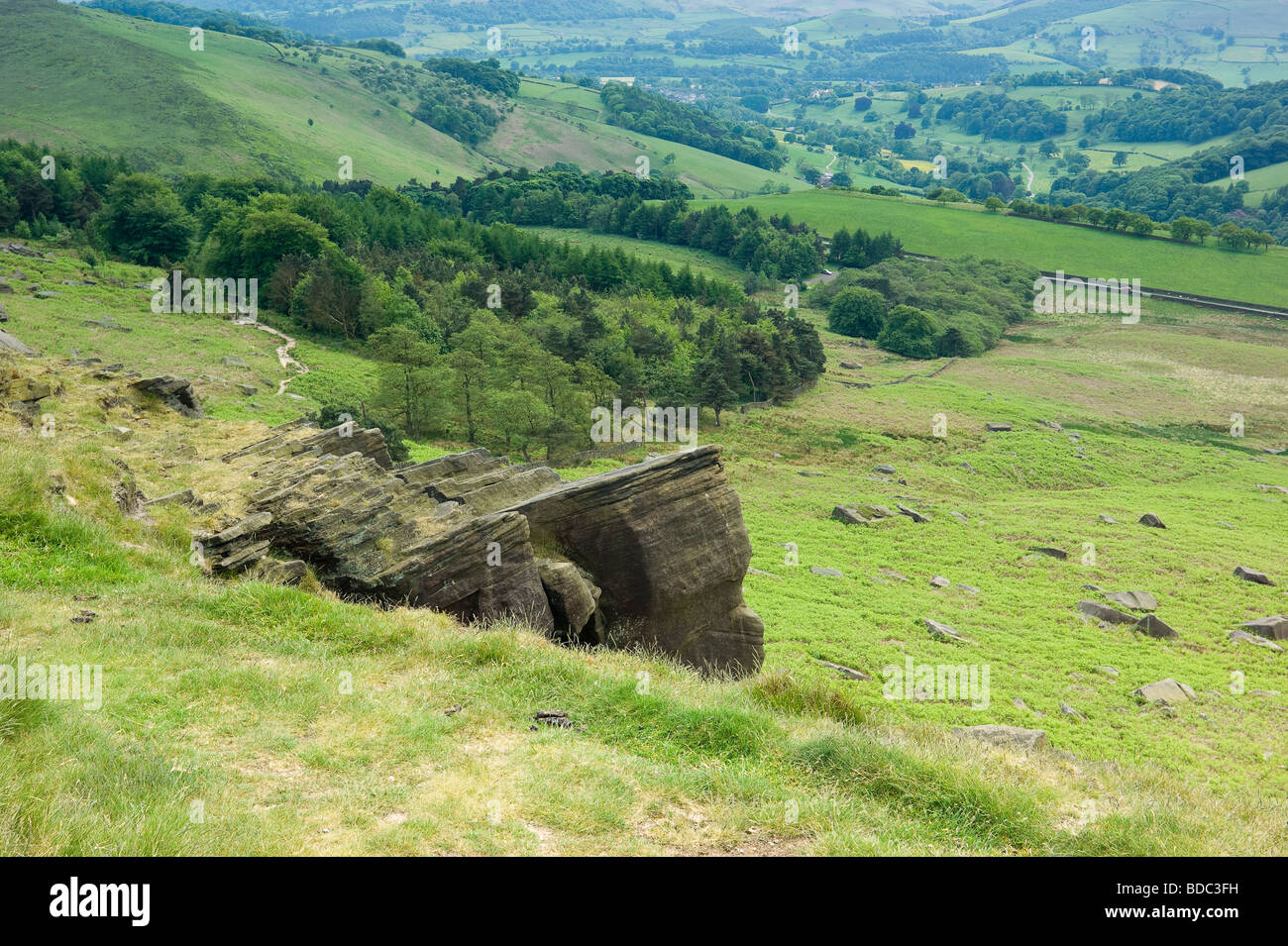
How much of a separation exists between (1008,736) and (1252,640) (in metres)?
19.2

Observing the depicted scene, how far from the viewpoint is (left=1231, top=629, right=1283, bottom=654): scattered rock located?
1083 inches

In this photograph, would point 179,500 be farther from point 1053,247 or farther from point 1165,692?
point 1053,247

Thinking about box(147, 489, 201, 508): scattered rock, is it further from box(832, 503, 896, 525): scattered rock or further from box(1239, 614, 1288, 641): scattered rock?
box(1239, 614, 1288, 641): scattered rock

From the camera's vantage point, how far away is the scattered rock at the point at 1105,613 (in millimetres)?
29516

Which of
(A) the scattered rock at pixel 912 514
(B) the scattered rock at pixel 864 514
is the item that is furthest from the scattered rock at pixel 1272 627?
(B) the scattered rock at pixel 864 514

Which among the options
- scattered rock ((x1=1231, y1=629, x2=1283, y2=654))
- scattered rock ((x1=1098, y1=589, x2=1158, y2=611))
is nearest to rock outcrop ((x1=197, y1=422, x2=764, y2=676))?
scattered rock ((x1=1098, y1=589, x2=1158, y2=611))

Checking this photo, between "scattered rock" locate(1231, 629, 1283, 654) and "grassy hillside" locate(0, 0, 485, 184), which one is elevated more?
"grassy hillside" locate(0, 0, 485, 184)

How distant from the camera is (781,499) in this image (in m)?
44.7

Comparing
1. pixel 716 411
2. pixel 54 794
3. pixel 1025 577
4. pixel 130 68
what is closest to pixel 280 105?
pixel 130 68

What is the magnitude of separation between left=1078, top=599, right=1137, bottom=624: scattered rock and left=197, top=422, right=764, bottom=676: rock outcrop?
16.9 metres

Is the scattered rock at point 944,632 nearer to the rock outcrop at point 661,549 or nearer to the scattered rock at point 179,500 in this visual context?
the rock outcrop at point 661,549

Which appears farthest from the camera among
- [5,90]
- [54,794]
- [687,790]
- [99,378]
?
[5,90]

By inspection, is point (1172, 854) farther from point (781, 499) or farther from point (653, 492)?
point (781, 499)

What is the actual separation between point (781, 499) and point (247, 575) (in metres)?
33.6
